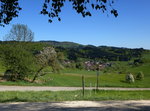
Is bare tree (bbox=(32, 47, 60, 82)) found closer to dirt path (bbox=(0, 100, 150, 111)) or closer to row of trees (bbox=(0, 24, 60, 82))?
row of trees (bbox=(0, 24, 60, 82))

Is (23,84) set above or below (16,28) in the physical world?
below

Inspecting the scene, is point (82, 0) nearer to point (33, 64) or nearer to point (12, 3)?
point (12, 3)

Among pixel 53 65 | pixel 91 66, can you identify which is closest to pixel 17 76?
pixel 53 65

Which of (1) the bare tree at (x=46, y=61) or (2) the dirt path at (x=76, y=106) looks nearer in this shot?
(2) the dirt path at (x=76, y=106)

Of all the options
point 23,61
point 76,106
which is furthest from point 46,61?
point 76,106

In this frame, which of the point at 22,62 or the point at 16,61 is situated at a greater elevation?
the point at 16,61

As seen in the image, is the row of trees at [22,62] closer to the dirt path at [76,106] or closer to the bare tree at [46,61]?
the bare tree at [46,61]

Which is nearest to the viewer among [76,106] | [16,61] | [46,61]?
[76,106]

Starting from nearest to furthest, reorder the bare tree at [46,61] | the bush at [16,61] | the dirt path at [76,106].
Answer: the dirt path at [76,106], the bush at [16,61], the bare tree at [46,61]

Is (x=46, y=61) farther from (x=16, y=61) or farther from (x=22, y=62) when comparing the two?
(x=16, y=61)

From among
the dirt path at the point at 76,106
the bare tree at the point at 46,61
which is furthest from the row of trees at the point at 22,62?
the dirt path at the point at 76,106

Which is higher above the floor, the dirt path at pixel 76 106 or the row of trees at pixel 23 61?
the row of trees at pixel 23 61

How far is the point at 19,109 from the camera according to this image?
11078mm

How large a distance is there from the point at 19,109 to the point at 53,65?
87.0 feet
